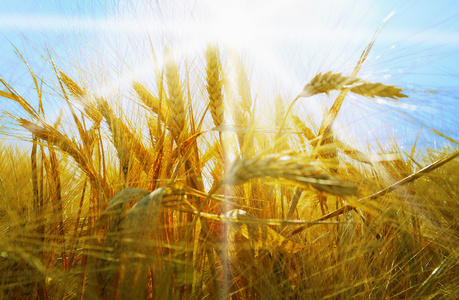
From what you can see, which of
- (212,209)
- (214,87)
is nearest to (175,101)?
(214,87)

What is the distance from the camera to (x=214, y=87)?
1.08 meters

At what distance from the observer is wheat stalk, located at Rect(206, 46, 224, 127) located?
106 cm

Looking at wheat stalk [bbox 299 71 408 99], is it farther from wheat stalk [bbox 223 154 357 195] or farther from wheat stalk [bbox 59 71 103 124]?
wheat stalk [bbox 59 71 103 124]

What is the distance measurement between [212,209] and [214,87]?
482mm

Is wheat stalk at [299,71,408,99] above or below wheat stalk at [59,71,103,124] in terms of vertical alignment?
below

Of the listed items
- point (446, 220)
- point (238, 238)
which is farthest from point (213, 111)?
point (446, 220)

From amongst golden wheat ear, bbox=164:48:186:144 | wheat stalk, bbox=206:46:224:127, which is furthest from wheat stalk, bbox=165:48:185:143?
wheat stalk, bbox=206:46:224:127

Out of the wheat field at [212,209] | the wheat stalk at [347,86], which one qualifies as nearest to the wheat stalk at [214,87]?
the wheat field at [212,209]

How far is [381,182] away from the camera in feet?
3.77

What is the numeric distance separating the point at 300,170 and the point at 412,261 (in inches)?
30.9

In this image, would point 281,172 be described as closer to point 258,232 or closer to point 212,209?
point 258,232

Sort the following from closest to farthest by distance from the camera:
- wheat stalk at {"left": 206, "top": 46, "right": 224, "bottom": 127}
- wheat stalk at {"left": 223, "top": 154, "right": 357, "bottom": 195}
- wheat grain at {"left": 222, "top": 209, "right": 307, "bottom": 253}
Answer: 1. wheat stalk at {"left": 223, "top": 154, "right": 357, "bottom": 195}
2. wheat grain at {"left": 222, "top": 209, "right": 307, "bottom": 253}
3. wheat stalk at {"left": 206, "top": 46, "right": 224, "bottom": 127}

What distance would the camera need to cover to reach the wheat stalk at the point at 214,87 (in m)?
1.06

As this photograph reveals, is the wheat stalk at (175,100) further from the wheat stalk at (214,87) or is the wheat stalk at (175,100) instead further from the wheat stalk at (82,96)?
the wheat stalk at (82,96)
